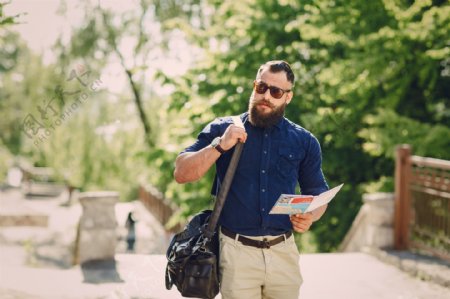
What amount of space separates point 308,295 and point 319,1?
6.37 metres

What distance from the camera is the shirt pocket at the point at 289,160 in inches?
124

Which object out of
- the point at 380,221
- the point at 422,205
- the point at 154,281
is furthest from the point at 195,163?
the point at 380,221

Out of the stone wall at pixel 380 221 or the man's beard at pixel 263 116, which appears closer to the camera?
the man's beard at pixel 263 116

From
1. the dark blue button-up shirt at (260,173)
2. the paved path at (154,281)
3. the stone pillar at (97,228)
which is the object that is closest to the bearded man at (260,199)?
the dark blue button-up shirt at (260,173)

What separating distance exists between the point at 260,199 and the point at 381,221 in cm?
603

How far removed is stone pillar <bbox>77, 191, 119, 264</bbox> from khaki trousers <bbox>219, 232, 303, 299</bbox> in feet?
16.6

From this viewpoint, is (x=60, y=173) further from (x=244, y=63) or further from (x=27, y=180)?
(x=244, y=63)

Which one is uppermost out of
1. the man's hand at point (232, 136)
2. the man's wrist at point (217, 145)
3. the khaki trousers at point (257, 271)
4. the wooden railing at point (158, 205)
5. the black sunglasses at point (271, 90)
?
the black sunglasses at point (271, 90)

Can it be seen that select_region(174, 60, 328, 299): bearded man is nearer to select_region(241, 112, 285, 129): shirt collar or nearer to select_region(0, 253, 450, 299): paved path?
select_region(241, 112, 285, 129): shirt collar

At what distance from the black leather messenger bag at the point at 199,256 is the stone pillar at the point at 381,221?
5.90 meters

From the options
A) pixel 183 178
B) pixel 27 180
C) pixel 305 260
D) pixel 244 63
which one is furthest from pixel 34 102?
pixel 183 178

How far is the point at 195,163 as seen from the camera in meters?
2.92

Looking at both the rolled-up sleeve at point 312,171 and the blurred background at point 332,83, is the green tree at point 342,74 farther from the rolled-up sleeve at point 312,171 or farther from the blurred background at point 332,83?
the rolled-up sleeve at point 312,171

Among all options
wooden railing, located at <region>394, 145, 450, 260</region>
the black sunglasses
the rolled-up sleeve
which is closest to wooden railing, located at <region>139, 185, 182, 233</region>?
wooden railing, located at <region>394, 145, 450, 260</region>
